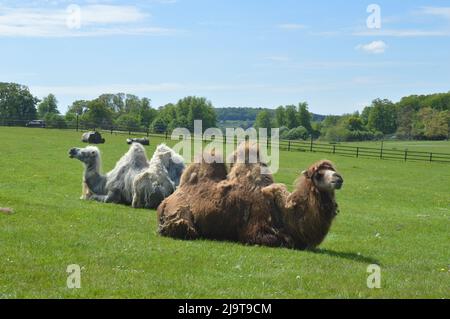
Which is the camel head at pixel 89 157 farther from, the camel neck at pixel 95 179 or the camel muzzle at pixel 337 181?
the camel muzzle at pixel 337 181

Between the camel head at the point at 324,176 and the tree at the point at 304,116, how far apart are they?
5115 inches

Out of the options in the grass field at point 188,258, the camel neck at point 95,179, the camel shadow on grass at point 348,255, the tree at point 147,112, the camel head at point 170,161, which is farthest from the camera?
the tree at point 147,112

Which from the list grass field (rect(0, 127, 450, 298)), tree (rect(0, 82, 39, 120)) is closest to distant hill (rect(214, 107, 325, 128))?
tree (rect(0, 82, 39, 120))

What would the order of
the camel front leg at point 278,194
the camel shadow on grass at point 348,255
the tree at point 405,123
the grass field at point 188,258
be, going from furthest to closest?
1. the tree at point 405,123
2. the camel front leg at point 278,194
3. the camel shadow on grass at point 348,255
4. the grass field at point 188,258

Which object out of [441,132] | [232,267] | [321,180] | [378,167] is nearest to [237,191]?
[321,180]

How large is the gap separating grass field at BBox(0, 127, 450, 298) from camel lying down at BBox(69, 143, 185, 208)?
63cm

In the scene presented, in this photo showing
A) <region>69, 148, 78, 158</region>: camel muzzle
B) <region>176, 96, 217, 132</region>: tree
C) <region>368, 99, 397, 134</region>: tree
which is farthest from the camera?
<region>368, 99, 397, 134</region>: tree

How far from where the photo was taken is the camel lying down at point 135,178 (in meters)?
16.7

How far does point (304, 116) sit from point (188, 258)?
13401 centimetres

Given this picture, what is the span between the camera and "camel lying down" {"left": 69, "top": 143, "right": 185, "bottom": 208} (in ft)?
54.7

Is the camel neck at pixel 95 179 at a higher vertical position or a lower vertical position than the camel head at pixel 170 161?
lower

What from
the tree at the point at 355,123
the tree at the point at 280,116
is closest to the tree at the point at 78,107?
the tree at the point at 280,116

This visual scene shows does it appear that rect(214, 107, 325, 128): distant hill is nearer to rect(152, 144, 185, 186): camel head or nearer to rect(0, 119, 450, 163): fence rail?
rect(0, 119, 450, 163): fence rail

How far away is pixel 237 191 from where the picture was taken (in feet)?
37.4
